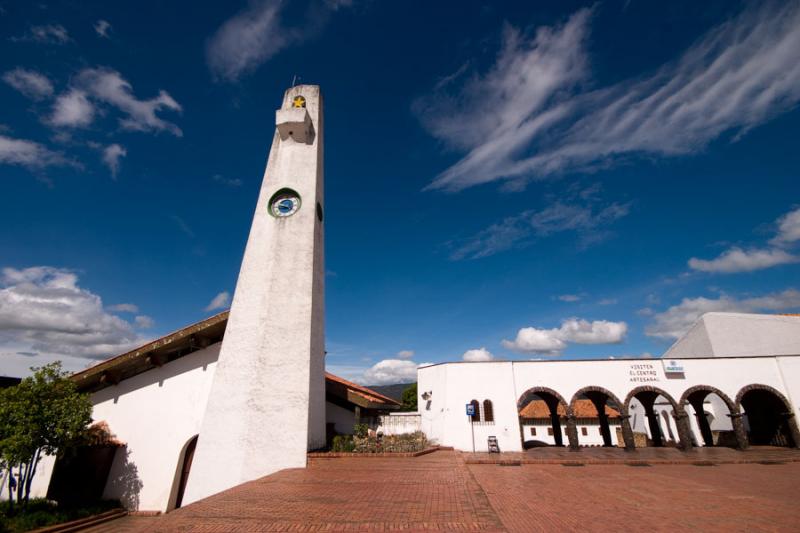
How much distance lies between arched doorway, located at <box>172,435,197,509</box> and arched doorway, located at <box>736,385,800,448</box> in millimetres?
25001

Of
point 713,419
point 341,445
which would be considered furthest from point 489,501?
point 713,419

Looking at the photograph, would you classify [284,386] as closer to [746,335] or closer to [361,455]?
[361,455]

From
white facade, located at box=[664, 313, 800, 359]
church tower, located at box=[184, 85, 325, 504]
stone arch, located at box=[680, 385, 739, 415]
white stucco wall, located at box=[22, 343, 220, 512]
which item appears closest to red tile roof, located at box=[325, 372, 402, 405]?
church tower, located at box=[184, 85, 325, 504]

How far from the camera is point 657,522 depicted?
7312mm

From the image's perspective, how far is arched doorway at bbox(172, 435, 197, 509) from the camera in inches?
489

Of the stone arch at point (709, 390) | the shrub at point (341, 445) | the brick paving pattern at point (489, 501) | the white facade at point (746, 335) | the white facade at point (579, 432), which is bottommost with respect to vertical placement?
the white facade at point (579, 432)

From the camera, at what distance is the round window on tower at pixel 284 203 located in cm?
1426

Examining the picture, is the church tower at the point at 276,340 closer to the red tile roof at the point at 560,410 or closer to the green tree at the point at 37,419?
the green tree at the point at 37,419

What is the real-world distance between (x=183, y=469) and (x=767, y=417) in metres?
28.5

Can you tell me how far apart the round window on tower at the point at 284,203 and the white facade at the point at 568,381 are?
38.5ft

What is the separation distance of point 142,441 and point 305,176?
11664 millimetres

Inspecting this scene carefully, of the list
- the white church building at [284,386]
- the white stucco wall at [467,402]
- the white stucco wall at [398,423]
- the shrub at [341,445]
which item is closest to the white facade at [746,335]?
the white church building at [284,386]

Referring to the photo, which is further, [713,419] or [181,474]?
[713,419]

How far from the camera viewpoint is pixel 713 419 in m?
23.4
